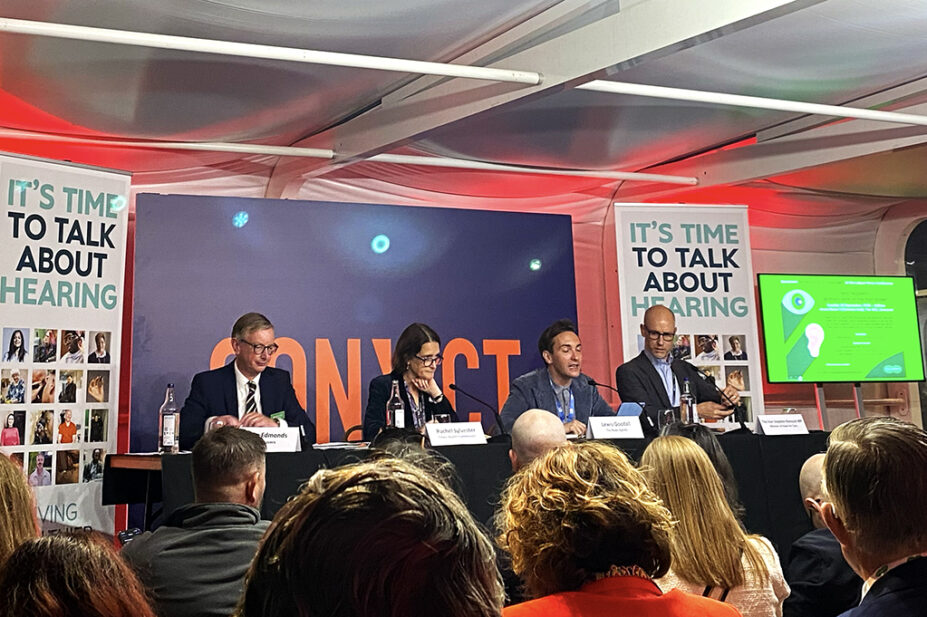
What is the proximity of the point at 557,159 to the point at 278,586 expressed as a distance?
5.74 m

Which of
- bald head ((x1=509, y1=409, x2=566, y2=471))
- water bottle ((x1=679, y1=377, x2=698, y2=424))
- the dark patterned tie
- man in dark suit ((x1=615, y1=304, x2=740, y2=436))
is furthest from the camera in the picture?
man in dark suit ((x1=615, y1=304, x2=740, y2=436))

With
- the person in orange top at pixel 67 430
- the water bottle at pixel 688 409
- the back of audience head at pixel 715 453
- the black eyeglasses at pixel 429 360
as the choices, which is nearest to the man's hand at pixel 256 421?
the black eyeglasses at pixel 429 360

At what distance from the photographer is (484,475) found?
347 centimetres

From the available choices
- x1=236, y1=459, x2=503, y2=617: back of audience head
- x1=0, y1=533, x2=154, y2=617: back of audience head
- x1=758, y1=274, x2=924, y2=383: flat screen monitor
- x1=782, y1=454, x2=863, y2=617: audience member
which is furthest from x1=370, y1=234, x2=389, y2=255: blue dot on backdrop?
x1=236, y1=459, x2=503, y2=617: back of audience head

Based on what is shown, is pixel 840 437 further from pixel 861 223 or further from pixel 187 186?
pixel 861 223

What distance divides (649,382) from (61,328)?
2.88 metres

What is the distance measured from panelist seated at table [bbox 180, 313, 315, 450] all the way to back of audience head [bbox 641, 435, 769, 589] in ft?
8.12

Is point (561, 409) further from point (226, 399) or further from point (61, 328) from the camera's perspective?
point (61, 328)

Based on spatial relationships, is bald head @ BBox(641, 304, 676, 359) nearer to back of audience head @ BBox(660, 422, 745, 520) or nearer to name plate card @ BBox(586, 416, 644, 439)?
name plate card @ BBox(586, 416, 644, 439)

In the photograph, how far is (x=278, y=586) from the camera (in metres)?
0.67

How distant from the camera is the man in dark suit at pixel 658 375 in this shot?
493 centimetres

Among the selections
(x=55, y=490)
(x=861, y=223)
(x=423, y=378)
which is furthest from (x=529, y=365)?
(x=861, y=223)

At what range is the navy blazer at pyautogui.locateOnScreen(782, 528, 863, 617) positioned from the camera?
94.6 inches

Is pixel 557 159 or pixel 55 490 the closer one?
pixel 55 490
